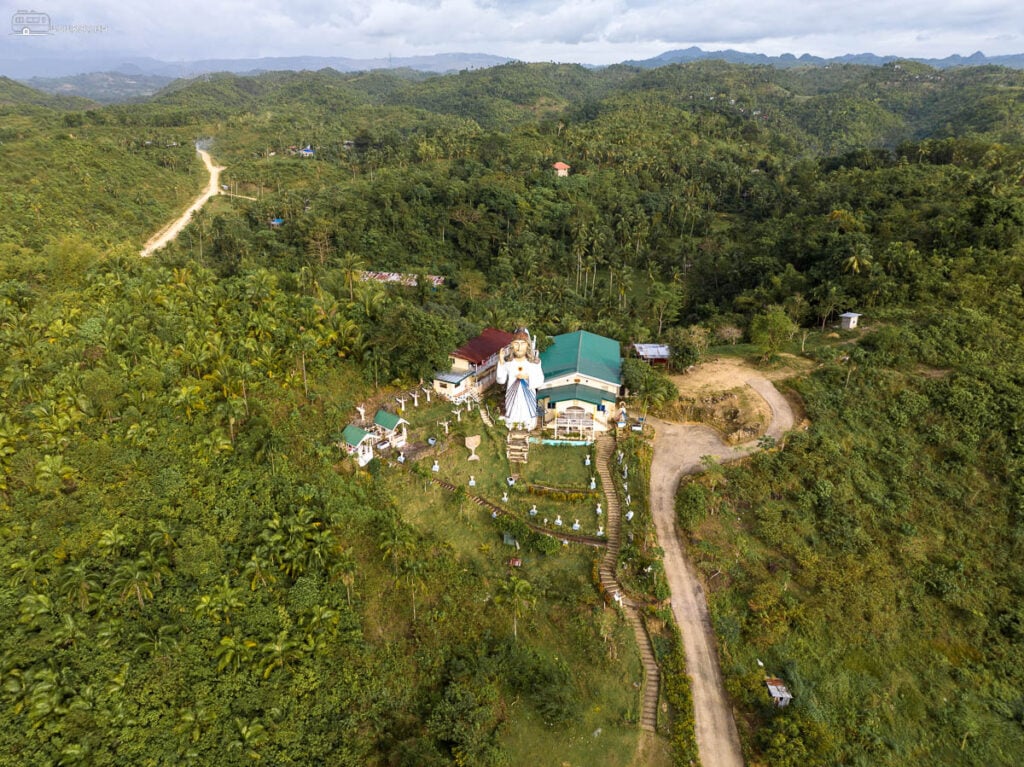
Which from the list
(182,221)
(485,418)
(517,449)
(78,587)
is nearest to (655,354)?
(485,418)

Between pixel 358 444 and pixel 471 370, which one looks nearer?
pixel 358 444

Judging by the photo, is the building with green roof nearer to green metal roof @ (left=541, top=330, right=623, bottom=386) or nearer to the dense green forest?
green metal roof @ (left=541, top=330, right=623, bottom=386)

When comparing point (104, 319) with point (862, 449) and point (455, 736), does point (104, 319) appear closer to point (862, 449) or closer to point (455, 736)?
point (455, 736)

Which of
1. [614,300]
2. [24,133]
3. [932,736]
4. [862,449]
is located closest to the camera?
[932,736]

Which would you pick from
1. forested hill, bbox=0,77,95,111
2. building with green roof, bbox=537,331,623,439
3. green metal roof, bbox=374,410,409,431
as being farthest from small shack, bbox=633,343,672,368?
forested hill, bbox=0,77,95,111

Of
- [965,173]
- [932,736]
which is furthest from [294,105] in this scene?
[932,736]

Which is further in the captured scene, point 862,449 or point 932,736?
point 862,449

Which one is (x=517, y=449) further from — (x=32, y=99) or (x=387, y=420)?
(x=32, y=99)
